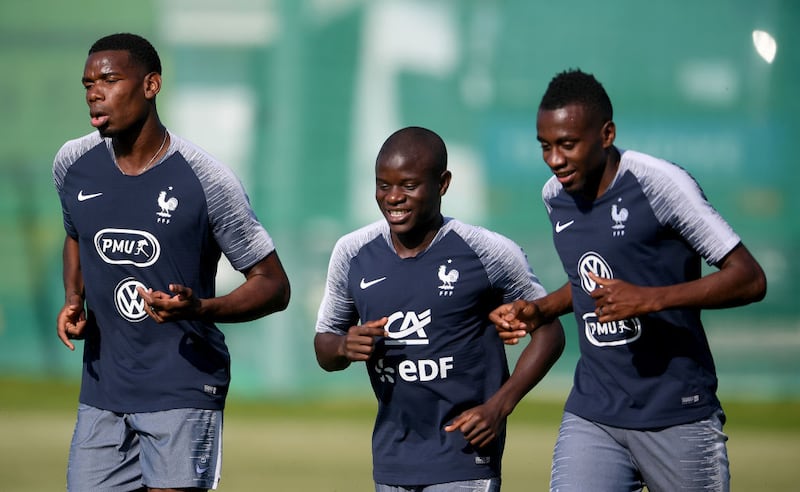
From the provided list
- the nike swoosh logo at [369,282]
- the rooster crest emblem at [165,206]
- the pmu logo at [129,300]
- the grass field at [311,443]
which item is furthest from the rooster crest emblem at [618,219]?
the grass field at [311,443]

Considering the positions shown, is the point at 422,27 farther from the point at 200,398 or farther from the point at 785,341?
the point at 200,398

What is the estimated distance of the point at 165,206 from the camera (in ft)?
16.8

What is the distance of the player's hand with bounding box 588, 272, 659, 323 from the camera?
4578mm

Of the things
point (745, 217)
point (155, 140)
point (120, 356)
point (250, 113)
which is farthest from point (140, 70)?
point (745, 217)

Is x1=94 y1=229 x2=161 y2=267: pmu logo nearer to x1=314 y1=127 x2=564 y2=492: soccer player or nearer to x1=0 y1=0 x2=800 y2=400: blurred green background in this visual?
x1=314 y1=127 x2=564 y2=492: soccer player

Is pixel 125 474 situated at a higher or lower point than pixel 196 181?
lower

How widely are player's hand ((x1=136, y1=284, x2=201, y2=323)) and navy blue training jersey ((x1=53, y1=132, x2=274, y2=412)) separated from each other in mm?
267

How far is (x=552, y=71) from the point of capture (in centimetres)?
1301

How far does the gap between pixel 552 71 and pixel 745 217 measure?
2.41m

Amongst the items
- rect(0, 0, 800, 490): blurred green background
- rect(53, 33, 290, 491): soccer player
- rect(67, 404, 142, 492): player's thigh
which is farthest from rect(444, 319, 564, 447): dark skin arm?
rect(0, 0, 800, 490): blurred green background

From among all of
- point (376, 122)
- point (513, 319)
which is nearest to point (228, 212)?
point (513, 319)

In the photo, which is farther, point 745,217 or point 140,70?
point 745,217

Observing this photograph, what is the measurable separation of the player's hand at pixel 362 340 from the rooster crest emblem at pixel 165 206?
2.95ft

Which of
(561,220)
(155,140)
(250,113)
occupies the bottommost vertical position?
(561,220)
